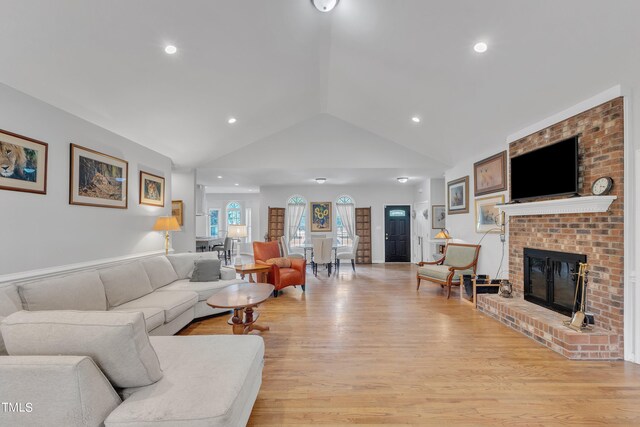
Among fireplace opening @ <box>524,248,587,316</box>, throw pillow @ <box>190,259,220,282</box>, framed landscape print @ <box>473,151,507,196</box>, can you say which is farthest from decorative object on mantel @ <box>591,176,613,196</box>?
throw pillow @ <box>190,259,220,282</box>

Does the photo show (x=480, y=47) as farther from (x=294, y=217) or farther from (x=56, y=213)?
(x=294, y=217)

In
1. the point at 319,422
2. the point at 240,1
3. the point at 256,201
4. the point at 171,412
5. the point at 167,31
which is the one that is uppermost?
the point at 240,1

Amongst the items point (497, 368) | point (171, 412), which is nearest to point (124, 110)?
point (171, 412)

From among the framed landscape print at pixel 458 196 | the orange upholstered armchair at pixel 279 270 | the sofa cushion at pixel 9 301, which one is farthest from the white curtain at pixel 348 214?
the sofa cushion at pixel 9 301

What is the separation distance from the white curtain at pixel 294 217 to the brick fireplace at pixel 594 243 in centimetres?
630

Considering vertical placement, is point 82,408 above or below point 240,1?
below

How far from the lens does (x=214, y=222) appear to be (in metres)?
10.7

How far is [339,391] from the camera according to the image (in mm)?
2178

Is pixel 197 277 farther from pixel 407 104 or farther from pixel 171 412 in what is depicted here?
pixel 407 104

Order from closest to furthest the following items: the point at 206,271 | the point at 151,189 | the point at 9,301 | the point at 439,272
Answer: the point at 9,301
the point at 206,271
the point at 151,189
the point at 439,272

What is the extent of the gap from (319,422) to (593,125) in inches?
145

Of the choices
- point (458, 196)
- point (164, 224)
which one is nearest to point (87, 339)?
point (164, 224)

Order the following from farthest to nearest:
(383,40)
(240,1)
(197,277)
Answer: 1. (197,277)
2. (383,40)
3. (240,1)

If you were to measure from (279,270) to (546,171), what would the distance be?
13.2 ft
